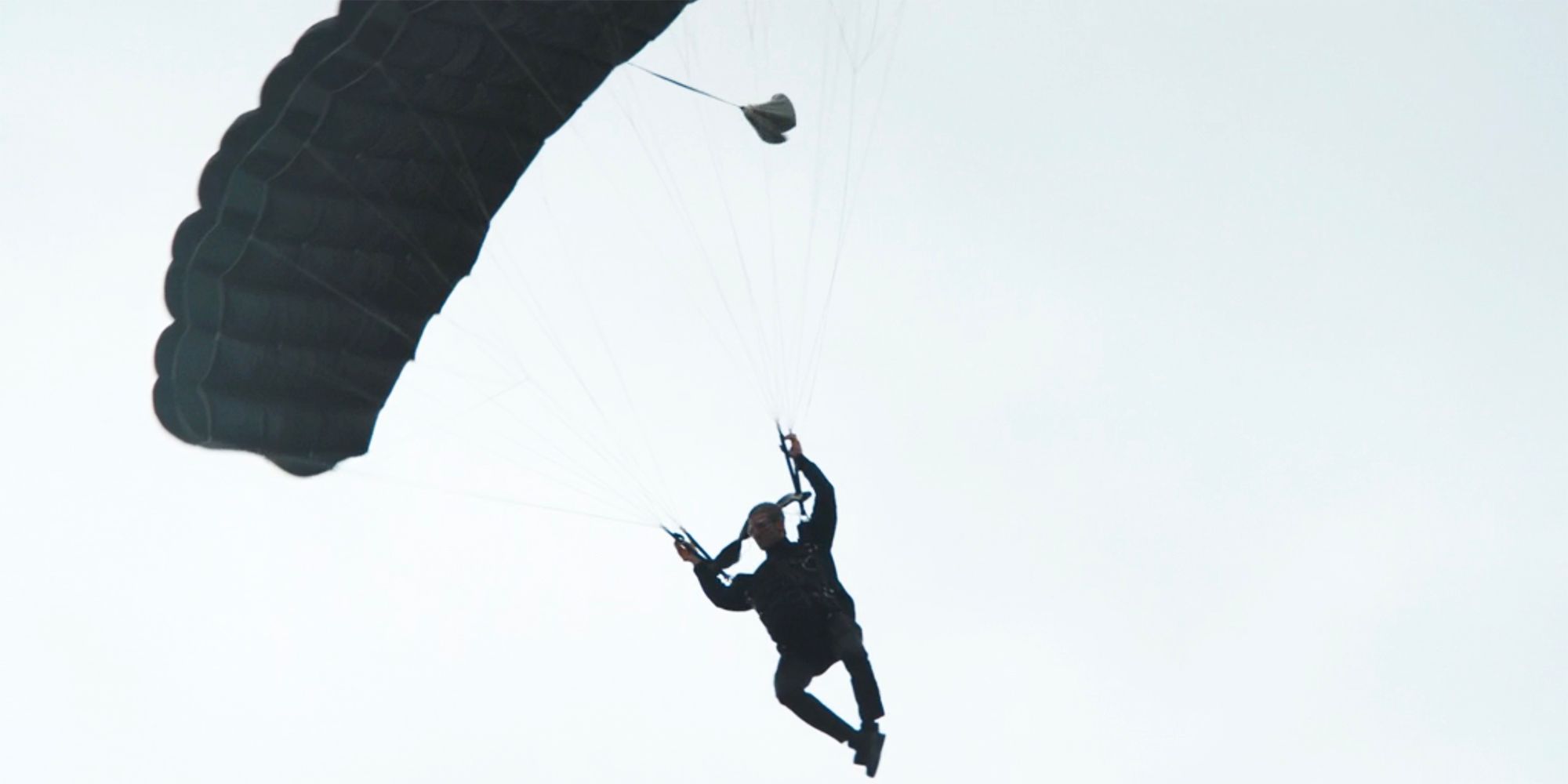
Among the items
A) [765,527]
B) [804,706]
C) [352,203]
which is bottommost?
[804,706]

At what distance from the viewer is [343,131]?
18.0m

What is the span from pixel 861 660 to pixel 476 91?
450 centimetres

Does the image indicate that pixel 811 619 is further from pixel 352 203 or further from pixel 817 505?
pixel 352 203

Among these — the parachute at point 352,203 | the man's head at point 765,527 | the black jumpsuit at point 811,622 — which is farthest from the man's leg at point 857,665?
the parachute at point 352,203

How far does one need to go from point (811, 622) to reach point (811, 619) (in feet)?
0.07

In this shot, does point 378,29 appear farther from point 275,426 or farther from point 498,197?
point 275,426

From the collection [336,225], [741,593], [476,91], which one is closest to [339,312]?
[336,225]

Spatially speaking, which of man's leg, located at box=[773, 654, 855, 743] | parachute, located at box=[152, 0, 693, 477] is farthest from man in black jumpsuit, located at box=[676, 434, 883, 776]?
parachute, located at box=[152, 0, 693, 477]

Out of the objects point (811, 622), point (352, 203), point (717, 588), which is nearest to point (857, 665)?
point (811, 622)

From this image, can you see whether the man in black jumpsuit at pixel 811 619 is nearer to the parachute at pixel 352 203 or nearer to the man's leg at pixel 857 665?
the man's leg at pixel 857 665

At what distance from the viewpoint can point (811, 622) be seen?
17703 mm

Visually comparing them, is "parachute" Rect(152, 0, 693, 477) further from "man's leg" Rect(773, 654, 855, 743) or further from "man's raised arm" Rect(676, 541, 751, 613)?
"man's leg" Rect(773, 654, 855, 743)

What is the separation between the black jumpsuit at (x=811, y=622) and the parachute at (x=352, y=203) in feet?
9.86

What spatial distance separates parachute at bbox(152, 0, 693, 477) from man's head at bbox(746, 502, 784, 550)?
9.17 ft
